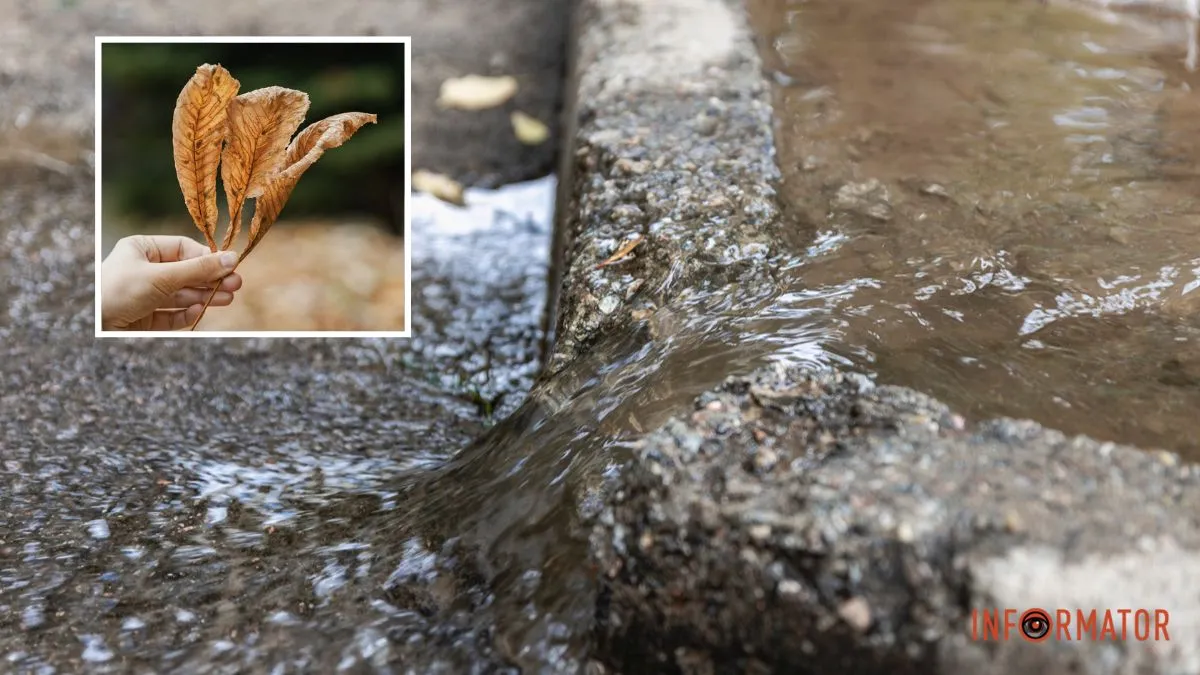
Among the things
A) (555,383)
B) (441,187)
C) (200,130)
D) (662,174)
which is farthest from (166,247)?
(441,187)

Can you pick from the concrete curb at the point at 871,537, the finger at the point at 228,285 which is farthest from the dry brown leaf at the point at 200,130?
the concrete curb at the point at 871,537

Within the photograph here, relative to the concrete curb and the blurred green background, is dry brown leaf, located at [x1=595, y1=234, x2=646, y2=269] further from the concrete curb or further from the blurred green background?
the concrete curb

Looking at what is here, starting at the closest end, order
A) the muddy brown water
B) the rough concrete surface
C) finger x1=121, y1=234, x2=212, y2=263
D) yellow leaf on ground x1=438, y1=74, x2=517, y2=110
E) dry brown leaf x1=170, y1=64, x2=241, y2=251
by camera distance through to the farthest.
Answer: the muddy brown water < dry brown leaf x1=170, y1=64, x2=241, y2=251 < finger x1=121, y1=234, x2=212, y2=263 < the rough concrete surface < yellow leaf on ground x1=438, y1=74, x2=517, y2=110

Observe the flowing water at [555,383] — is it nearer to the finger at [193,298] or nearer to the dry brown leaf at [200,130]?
the finger at [193,298]

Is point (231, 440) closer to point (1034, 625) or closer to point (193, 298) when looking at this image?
point (193, 298)

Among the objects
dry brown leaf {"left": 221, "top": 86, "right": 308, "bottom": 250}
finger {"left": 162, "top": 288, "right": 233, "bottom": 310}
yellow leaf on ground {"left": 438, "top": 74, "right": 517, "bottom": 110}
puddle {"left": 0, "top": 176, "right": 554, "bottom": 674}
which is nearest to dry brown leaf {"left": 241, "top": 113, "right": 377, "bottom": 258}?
A: dry brown leaf {"left": 221, "top": 86, "right": 308, "bottom": 250}
